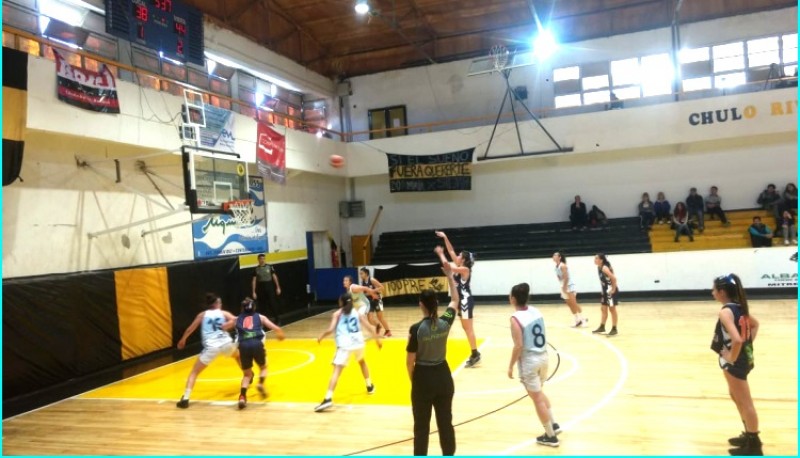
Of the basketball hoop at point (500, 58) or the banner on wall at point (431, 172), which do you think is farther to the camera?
the banner on wall at point (431, 172)

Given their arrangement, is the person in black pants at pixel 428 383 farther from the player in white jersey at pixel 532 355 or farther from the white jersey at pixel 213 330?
the white jersey at pixel 213 330

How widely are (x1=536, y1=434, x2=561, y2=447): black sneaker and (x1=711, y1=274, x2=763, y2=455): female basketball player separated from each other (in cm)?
167

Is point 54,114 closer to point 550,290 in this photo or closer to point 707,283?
point 550,290

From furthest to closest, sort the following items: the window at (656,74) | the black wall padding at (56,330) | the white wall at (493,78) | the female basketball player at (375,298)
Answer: the window at (656,74) < the white wall at (493,78) < the female basketball player at (375,298) < the black wall padding at (56,330)

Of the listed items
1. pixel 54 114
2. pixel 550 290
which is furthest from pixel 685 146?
pixel 54 114

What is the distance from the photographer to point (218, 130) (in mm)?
14078

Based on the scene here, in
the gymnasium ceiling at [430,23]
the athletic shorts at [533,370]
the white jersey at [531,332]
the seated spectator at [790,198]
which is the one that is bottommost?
the athletic shorts at [533,370]

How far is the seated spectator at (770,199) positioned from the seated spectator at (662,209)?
2828 mm

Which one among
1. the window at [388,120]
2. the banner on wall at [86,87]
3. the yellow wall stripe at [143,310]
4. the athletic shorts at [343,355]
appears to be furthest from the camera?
the window at [388,120]

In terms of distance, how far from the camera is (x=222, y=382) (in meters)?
9.56

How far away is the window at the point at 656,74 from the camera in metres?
19.2

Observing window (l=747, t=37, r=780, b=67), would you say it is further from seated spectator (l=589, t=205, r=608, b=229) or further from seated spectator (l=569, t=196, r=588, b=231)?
seated spectator (l=569, t=196, r=588, b=231)

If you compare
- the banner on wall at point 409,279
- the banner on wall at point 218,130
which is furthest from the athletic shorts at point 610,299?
the banner on wall at point 218,130

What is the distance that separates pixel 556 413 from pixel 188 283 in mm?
9786
